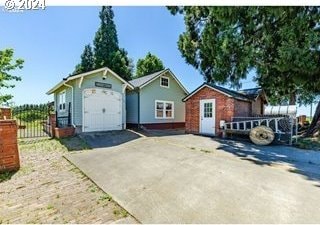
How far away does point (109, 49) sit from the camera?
3206cm

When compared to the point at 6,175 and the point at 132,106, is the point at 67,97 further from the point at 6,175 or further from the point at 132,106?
the point at 6,175

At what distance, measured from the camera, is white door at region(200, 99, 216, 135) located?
43.0 feet

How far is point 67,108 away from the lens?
13688 millimetres

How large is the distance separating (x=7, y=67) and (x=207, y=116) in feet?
34.7

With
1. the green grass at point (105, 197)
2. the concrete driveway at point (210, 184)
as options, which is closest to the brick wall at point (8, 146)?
the concrete driveway at point (210, 184)

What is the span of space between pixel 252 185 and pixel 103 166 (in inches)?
158

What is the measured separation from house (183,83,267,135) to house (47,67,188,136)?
365 cm

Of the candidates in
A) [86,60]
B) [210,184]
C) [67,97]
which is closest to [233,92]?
[210,184]

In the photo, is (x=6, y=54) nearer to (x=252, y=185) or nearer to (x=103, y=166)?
(x=103, y=166)

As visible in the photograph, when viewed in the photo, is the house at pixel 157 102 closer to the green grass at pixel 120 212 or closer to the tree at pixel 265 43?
the tree at pixel 265 43

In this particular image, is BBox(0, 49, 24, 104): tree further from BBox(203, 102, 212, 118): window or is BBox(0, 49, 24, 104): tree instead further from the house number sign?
BBox(203, 102, 212, 118): window

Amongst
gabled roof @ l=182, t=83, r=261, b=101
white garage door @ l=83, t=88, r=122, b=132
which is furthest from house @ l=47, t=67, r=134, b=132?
gabled roof @ l=182, t=83, r=261, b=101

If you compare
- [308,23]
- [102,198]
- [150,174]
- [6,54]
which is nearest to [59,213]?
[102,198]

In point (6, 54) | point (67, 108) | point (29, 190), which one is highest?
point (6, 54)
